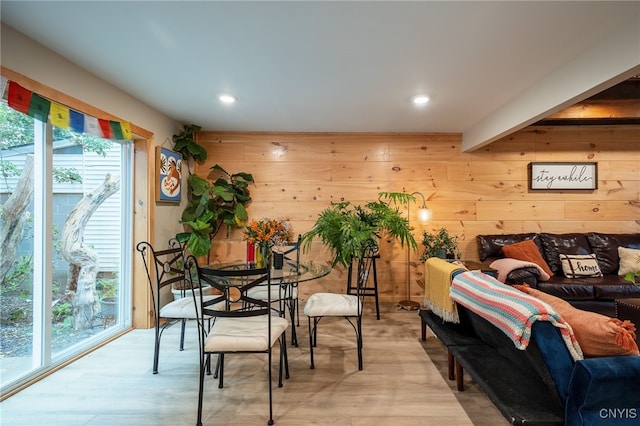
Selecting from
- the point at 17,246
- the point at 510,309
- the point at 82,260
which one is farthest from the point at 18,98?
the point at 510,309

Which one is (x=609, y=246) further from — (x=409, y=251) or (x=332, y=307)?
(x=332, y=307)

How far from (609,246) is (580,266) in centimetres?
62

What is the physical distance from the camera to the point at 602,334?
3.81 feet

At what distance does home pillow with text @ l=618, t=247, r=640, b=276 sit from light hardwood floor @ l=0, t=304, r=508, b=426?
8.33ft

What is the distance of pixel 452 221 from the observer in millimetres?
3945

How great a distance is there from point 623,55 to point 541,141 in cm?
252

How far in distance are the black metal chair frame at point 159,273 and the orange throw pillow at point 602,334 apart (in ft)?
7.50

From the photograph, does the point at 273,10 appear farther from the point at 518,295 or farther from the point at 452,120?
the point at 452,120

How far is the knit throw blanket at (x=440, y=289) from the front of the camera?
2042 mm

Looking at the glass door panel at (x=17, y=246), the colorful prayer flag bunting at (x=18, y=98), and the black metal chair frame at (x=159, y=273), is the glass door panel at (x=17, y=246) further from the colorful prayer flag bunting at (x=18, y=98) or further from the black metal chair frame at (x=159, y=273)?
the black metal chair frame at (x=159, y=273)

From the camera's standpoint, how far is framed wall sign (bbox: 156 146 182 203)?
10.3ft

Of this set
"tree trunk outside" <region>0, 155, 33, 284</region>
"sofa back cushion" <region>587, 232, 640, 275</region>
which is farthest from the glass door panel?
"sofa back cushion" <region>587, 232, 640, 275</region>

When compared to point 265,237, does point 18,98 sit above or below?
above

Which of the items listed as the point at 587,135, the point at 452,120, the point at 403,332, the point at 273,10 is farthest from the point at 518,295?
the point at 587,135
